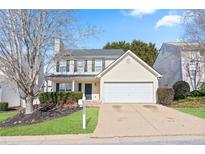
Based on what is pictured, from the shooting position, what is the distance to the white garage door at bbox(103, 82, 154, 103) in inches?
886

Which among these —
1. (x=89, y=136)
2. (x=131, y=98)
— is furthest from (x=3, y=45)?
(x=131, y=98)

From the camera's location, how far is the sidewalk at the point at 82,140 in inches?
297

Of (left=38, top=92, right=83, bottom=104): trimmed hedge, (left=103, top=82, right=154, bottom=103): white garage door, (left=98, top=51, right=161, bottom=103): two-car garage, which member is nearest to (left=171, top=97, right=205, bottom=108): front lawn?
(left=98, top=51, right=161, bottom=103): two-car garage

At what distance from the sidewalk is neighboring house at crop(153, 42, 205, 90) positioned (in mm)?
14089

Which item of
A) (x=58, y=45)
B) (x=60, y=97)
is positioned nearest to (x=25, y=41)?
(x=58, y=45)

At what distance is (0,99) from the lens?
68.4 feet

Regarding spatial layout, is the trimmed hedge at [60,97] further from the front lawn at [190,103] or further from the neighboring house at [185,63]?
the neighboring house at [185,63]

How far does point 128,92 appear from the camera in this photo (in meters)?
22.7

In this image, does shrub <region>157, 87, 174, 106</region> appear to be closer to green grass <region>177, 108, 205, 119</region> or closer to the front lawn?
the front lawn

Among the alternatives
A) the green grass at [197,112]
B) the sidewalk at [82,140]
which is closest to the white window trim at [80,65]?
the green grass at [197,112]

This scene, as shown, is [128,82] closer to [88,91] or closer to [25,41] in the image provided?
[88,91]

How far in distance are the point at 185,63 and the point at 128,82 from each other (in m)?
7.06

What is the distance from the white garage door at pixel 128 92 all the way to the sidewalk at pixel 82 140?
561 inches
